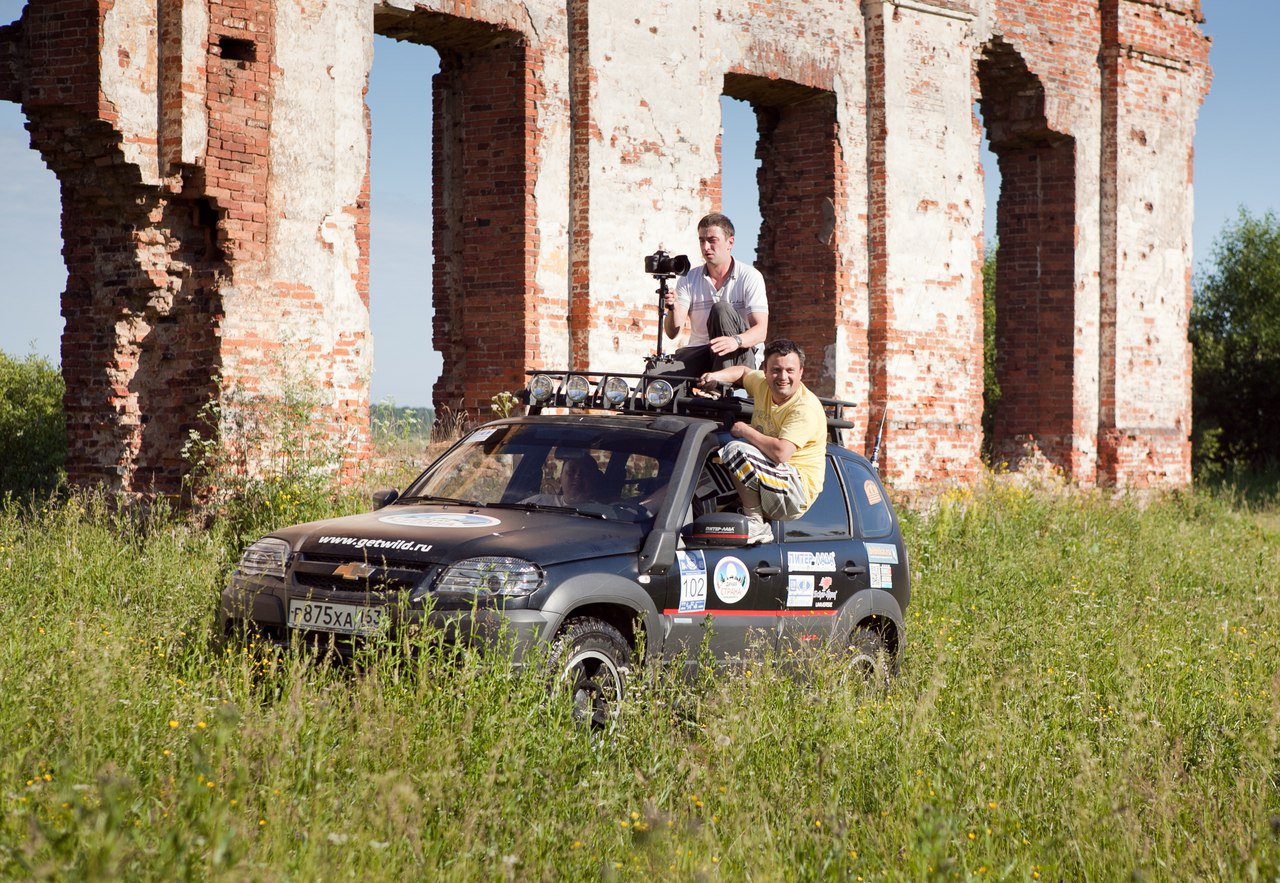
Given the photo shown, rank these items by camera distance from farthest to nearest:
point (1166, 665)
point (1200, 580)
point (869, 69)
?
1. point (869, 69)
2. point (1200, 580)
3. point (1166, 665)

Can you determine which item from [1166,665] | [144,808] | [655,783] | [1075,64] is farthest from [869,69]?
[144,808]

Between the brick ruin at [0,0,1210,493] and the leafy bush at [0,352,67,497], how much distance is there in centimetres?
507

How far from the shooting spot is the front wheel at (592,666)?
527 centimetres

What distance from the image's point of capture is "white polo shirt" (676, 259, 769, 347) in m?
8.51

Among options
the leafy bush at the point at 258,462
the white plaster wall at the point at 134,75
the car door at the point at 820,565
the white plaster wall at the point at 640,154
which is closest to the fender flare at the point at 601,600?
the car door at the point at 820,565

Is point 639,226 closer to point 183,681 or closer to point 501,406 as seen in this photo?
point 501,406

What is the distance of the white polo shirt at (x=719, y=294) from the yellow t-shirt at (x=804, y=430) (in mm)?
1609

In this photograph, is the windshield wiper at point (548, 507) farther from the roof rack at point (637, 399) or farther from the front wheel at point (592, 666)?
the roof rack at point (637, 399)

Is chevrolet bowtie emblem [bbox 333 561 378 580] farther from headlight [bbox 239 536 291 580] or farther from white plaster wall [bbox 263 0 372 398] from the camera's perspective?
white plaster wall [bbox 263 0 372 398]

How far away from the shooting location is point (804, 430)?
266 inches

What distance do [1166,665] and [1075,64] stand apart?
41.5ft

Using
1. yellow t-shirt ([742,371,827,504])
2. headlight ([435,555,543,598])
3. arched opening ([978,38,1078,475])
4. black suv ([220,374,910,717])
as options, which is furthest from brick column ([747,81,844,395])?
headlight ([435,555,543,598])

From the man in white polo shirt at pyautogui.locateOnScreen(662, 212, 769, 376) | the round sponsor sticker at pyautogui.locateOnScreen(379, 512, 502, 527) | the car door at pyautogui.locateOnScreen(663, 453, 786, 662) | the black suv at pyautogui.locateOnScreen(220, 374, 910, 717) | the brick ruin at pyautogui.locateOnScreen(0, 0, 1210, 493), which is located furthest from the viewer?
the brick ruin at pyautogui.locateOnScreen(0, 0, 1210, 493)

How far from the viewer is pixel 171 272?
10.6 meters
